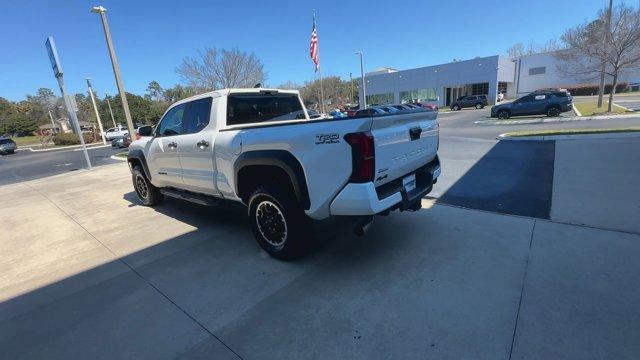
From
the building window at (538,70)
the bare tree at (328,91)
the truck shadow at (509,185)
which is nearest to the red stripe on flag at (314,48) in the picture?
the truck shadow at (509,185)

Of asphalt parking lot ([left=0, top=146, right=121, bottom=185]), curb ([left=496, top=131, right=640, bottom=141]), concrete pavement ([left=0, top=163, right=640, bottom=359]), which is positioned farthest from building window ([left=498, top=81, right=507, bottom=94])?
concrete pavement ([left=0, top=163, right=640, bottom=359])

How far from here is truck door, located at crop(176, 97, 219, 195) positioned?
4.40 m

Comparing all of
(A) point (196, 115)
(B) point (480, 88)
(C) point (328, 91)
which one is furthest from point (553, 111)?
(C) point (328, 91)

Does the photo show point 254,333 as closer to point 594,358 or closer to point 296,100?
point 594,358

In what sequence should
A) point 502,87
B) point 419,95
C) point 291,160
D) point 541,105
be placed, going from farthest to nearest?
1. point 502,87
2. point 419,95
3. point 541,105
4. point 291,160

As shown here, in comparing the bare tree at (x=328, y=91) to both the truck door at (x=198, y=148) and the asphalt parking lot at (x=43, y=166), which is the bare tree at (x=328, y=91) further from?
the truck door at (x=198, y=148)

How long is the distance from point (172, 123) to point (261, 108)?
67.5 inches

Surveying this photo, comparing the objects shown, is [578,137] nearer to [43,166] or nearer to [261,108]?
[261,108]

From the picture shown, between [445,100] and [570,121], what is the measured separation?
32921 millimetres

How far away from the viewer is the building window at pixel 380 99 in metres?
52.2

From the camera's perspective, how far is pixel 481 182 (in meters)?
6.28

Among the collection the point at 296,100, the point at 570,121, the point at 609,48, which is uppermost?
the point at 609,48

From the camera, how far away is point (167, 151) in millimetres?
5328

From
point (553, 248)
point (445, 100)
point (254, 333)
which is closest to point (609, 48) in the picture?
point (553, 248)
